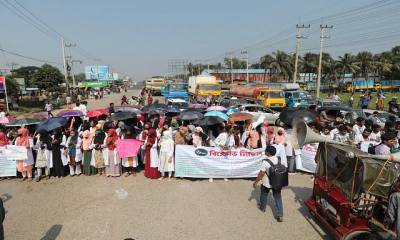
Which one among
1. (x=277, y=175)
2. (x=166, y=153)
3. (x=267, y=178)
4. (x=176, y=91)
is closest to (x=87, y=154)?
(x=166, y=153)

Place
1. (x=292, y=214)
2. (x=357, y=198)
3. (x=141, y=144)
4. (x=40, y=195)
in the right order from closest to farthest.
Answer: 1. (x=357, y=198)
2. (x=292, y=214)
3. (x=40, y=195)
4. (x=141, y=144)

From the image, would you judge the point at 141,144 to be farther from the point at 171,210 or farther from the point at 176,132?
the point at 171,210

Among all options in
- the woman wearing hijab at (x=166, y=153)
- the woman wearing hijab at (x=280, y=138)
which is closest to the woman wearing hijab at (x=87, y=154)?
the woman wearing hijab at (x=166, y=153)

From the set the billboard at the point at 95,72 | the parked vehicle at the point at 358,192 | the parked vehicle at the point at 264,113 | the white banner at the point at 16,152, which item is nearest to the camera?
the parked vehicle at the point at 358,192

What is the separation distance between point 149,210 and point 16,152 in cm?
453

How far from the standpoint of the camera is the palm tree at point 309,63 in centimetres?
4961

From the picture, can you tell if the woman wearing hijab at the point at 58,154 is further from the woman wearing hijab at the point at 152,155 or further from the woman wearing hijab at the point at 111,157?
the woman wearing hijab at the point at 152,155

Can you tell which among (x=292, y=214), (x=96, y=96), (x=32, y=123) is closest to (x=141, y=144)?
(x=32, y=123)

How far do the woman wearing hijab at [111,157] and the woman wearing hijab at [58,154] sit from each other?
46.9 inches

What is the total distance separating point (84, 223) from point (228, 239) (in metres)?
2.92

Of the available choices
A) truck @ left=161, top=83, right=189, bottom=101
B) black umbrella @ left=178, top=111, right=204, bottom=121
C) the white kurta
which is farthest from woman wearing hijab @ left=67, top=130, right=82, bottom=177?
truck @ left=161, top=83, right=189, bottom=101

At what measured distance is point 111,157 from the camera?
24.6 ft

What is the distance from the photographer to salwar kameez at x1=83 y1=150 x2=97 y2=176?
7609 mm

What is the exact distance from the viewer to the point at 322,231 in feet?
16.1
